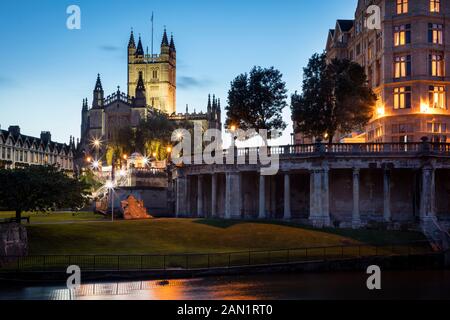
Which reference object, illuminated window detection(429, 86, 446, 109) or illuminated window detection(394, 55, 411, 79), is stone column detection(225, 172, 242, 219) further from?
illuminated window detection(429, 86, 446, 109)

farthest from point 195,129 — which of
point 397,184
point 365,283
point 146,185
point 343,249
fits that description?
point 365,283

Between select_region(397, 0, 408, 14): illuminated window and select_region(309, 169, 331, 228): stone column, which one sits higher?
select_region(397, 0, 408, 14): illuminated window

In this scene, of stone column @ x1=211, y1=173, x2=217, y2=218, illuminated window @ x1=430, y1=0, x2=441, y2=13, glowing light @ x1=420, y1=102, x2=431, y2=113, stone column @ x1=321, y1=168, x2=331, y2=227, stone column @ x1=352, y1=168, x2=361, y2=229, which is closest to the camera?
stone column @ x1=352, y1=168, x2=361, y2=229

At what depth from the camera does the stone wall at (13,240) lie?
46375 millimetres

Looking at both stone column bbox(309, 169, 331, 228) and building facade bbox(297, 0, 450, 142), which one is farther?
building facade bbox(297, 0, 450, 142)

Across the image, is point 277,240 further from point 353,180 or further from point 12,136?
point 12,136

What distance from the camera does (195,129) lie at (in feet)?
606

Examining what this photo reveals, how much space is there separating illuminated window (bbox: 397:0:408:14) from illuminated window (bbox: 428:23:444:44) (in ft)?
11.8

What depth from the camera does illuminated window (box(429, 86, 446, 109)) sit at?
81812 mm

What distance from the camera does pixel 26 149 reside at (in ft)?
570

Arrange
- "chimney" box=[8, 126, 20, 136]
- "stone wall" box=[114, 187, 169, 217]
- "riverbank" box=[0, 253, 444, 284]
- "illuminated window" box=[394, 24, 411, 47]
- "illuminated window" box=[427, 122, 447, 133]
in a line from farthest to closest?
"chimney" box=[8, 126, 20, 136], "stone wall" box=[114, 187, 169, 217], "illuminated window" box=[394, 24, 411, 47], "illuminated window" box=[427, 122, 447, 133], "riverbank" box=[0, 253, 444, 284]

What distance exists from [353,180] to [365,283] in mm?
24585

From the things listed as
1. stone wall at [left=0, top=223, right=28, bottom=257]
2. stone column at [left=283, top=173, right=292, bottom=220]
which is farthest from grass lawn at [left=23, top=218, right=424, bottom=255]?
stone column at [left=283, top=173, right=292, bottom=220]

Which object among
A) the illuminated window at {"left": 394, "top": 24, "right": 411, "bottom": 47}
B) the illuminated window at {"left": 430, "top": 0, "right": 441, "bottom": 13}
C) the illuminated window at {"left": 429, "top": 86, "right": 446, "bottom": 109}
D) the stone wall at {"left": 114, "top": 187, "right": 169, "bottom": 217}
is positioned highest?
the illuminated window at {"left": 430, "top": 0, "right": 441, "bottom": 13}
